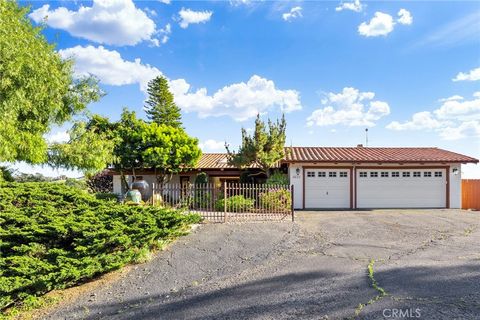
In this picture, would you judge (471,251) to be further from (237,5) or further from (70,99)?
(70,99)

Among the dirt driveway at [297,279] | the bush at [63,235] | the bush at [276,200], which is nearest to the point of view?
the dirt driveway at [297,279]

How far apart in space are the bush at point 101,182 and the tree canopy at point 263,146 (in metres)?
12.3

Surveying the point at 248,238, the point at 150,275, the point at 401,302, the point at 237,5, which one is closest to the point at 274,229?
the point at 248,238

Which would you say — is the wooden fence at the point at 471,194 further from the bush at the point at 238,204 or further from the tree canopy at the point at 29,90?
the tree canopy at the point at 29,90

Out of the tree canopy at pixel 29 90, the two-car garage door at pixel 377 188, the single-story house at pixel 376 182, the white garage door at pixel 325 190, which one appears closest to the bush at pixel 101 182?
the tree canopy at pixel 29 90

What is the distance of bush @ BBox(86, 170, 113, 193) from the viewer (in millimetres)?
23750

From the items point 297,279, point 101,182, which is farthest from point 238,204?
point 101,182

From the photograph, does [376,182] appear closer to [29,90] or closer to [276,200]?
[276,200]

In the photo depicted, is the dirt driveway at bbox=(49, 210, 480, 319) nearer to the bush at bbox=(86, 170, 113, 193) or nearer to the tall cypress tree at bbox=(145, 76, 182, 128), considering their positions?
the bush at bbox=(86, 170, 113, 193)

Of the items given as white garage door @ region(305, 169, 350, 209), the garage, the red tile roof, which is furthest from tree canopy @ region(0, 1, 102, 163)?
white garage door @ region(305, 169, 350, 209)

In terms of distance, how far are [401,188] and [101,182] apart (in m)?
20.3

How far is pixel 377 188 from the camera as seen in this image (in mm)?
17109

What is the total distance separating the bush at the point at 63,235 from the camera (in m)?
5.33

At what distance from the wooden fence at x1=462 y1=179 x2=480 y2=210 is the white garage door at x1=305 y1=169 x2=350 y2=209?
6.88 m
